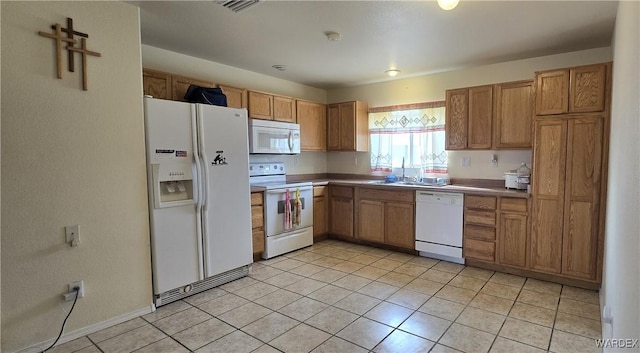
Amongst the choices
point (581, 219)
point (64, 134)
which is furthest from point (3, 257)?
point (581, 219)

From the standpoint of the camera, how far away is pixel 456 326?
2379 mm

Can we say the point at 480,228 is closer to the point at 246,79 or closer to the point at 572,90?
the point at 572,90

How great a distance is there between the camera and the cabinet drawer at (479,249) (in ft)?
11.5

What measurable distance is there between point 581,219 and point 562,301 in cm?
78

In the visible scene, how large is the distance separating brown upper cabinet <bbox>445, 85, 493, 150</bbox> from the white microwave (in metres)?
2.02

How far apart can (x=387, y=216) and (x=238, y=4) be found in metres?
3.04

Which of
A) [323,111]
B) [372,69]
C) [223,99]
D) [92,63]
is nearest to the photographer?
[92,63]

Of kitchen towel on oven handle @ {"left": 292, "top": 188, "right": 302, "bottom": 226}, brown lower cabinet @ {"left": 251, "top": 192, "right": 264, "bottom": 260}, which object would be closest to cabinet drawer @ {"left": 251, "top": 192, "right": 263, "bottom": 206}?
brown lower cabinet @ {"left": 251, "top": 192, "right": 264, "bottom": 260}

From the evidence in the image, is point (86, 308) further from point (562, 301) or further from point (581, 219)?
point (581, 219)

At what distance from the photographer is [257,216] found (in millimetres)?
3818

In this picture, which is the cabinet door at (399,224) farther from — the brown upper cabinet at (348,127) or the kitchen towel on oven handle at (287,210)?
the kitchen towel on oven handle at (287,210)

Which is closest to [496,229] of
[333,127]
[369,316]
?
[369,316]

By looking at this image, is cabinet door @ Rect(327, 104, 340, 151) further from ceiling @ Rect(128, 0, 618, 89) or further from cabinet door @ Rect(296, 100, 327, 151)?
ceiling @ Rect(128, 0, 618, 89)

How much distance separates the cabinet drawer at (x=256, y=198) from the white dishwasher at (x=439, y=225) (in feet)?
6.36
